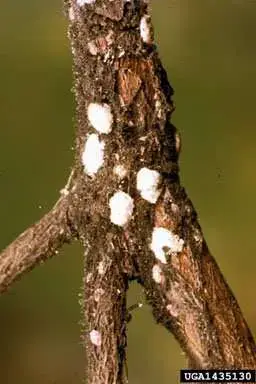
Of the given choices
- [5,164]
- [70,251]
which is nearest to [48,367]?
[70,251]

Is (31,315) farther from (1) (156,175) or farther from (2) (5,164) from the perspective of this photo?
(1) (156,175)

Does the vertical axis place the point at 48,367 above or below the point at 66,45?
below

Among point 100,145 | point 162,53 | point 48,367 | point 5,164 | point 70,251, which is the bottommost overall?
point 48,367
